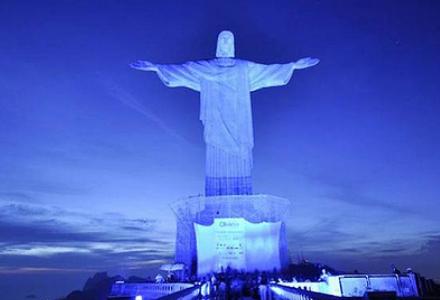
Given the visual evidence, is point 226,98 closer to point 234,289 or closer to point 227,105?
point 227,105

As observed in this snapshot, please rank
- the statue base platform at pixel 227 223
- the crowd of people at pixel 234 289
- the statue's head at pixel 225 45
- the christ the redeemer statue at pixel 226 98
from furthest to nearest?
1. the statue's head at pixel 225 45
2. the christ the redeemer statue at pixel 226 98
3. the statue base platform at pixel 227 223
4. the crowd of people at pixel 234 289

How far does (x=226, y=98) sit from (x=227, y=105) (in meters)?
0.53

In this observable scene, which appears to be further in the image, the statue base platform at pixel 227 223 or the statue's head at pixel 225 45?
the statue's head at pixel 225 45

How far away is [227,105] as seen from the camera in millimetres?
25438

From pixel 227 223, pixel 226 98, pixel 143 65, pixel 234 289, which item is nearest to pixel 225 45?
pixel 226 98

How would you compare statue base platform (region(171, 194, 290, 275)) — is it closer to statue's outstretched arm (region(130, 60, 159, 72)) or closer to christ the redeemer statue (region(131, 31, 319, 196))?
christ the redeemer statue (region(131, 31, 319, 196))

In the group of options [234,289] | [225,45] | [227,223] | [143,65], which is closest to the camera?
[234,289]

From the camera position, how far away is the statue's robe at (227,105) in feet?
78.8

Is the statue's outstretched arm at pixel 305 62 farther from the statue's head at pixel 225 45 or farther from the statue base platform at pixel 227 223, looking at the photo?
the statue base platform at pixel 227 223

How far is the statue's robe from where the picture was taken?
24.0 m

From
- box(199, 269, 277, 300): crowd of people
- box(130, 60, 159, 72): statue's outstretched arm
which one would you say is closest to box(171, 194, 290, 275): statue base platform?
box(199, 269, 277, 300): crowd of people

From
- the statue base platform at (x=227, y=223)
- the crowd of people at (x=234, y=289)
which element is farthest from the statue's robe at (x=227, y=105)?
the crowd of people at (x=234, y=289)

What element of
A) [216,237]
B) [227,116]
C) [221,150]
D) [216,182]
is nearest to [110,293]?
[216,237]

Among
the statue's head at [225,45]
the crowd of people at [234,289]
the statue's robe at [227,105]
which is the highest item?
the statue's head at [225,45]
